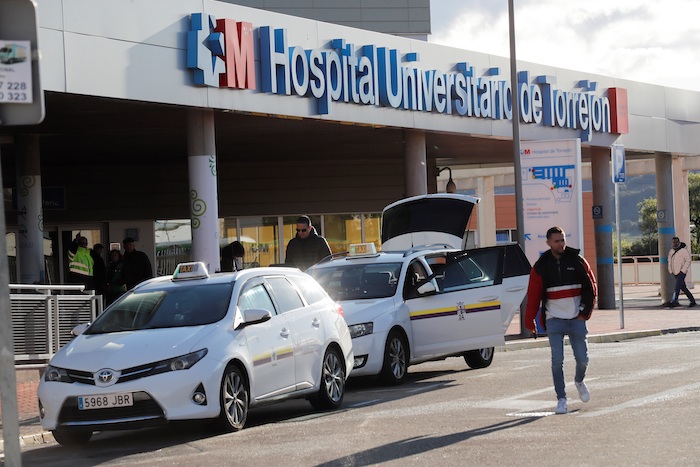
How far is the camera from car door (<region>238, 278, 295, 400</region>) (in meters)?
12.3

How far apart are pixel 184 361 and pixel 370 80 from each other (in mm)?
12865

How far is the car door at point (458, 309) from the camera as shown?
16547 millimetres

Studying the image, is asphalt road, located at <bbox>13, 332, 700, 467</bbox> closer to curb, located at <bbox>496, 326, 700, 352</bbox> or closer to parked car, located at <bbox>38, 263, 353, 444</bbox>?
parked car, located at <bbox>38, 263, 353, 444</bbox>

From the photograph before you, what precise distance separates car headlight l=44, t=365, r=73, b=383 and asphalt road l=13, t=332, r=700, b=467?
652 mm

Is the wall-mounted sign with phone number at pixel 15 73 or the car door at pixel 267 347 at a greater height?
the wall-mounted sign with phone number at pixel 15 73

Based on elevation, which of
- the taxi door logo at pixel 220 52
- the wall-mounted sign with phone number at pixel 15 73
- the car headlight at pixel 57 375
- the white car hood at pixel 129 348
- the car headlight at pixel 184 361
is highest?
the taxi door logo at pixel 220 52

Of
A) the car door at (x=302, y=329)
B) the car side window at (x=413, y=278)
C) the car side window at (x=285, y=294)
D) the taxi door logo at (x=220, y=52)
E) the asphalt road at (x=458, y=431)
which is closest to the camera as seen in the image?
the asphalt road at (x=458, y=431)

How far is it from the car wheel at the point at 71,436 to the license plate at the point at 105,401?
0.86 feet

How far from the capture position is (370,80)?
23469 mm

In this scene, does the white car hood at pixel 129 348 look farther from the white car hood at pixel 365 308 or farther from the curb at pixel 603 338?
the curb at pixel 603 338

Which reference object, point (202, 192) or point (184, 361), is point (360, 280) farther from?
point (184, 361)

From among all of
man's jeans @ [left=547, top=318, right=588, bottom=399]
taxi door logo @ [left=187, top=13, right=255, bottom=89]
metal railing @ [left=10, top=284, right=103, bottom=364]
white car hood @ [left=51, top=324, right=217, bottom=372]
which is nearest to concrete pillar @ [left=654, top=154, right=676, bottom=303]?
taxi door logo @ [left=187, top=13, right=255, bottom=89]

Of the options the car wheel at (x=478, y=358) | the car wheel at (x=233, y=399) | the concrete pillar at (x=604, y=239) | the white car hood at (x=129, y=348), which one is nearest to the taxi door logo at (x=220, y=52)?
the car wheel at (x=478, y=358)

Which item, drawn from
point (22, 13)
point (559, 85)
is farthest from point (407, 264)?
point (559, 85)
